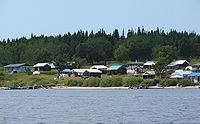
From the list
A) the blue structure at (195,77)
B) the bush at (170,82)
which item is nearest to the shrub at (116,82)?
the bush at (170,82)

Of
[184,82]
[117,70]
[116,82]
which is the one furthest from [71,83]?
[184,82]

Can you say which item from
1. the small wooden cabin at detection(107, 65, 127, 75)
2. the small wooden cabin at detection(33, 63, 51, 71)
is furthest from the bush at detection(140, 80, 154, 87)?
the small wooden cabin at detection(33, 63, 51, 71)

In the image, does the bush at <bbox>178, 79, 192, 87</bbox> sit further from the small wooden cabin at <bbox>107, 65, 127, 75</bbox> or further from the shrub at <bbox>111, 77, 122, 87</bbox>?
the small wooden cabin at <bbox>107, 65, 127, 75</bbox>

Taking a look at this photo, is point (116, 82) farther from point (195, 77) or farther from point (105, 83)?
point (195, 77)

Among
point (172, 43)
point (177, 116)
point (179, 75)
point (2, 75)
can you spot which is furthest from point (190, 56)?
point (177, 116)

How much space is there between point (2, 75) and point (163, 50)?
64134 millimetres

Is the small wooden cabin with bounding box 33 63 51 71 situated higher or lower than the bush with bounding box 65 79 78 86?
higher

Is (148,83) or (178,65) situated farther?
(178,65)

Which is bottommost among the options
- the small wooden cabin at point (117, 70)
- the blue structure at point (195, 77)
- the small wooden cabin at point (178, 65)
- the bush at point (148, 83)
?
the bush at point (148, 83)

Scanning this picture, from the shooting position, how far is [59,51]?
17075 cm

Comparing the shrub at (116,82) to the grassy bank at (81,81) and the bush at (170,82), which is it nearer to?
the grassy bank at (81,81)

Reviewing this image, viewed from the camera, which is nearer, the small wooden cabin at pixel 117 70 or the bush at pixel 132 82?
the bush at pixel 132 82

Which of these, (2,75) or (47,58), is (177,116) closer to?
(2,75)

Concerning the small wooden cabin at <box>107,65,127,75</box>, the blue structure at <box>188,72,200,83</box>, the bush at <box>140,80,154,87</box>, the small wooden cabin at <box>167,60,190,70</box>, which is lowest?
the bush at <box>140,80,154,87</box>
